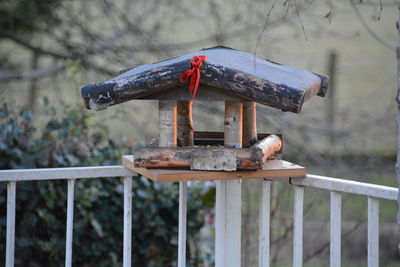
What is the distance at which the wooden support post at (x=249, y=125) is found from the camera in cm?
210

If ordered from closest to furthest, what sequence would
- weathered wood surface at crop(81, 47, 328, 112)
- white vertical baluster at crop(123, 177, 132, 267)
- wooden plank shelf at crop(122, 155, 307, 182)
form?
weathered wood surface at crop(81, 47, 328, 112)
wooden plank shelf at crop(122, 155, 307, 182)
white vertical baluster at crop(123, 177, 132, 267)

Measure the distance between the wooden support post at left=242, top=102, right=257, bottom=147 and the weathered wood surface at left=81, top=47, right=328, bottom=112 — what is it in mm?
214

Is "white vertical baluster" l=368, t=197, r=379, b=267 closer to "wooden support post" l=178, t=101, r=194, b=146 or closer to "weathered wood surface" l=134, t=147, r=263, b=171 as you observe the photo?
"weathered wood surface" l=134, t=147, r=263, b=171

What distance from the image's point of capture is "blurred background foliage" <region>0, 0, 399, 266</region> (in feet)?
11.0

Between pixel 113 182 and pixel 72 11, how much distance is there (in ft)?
4.56

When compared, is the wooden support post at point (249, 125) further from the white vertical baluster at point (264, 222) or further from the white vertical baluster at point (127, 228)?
the white vertical baluster at point (127, 228)

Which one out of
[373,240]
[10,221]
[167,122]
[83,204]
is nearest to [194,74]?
[167,122]

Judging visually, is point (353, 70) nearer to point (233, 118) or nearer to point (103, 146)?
point (103, 146)

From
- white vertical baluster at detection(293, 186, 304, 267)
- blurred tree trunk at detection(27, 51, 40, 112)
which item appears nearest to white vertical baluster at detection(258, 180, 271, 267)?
white vertical baluster at detection(293, 186, 304, 267)

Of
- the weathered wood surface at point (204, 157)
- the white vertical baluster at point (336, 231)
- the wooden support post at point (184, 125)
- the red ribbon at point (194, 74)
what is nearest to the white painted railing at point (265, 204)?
the white vertical baluster at point (336, 231)

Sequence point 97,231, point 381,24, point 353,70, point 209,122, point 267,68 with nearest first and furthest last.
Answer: point 267,68
point 97,231
point 209,122
point 381,24
point 353,70

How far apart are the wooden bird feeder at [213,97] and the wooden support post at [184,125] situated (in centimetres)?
4

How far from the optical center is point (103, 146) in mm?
3664

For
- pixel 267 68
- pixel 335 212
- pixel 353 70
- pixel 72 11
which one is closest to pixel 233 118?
pixel 267 68
